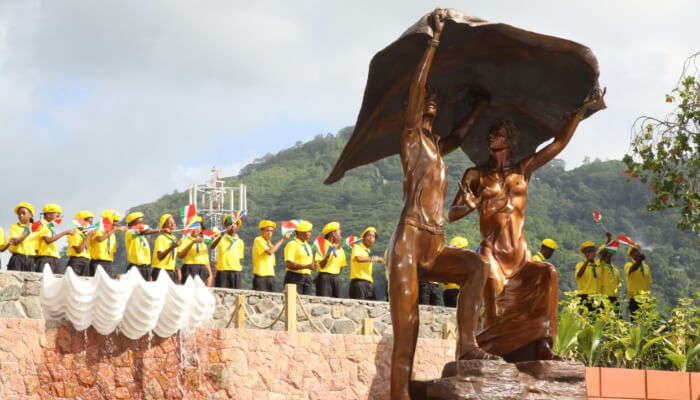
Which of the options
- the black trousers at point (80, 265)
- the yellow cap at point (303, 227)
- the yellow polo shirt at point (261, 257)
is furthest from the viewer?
the yellow polo shirt at point (261, 257)

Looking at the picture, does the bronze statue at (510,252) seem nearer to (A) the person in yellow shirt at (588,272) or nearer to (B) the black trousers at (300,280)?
(A) the person in yellow shirt at (588,272)

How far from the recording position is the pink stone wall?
7.24 metres

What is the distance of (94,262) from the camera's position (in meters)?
12.4

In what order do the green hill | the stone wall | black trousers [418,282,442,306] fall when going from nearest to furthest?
the stone wall → black trousers [418,282,442,306] → the green hill

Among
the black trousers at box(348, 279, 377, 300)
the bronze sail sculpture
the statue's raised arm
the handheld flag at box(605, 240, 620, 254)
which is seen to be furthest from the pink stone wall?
the black trousers at box(348, 279, 377, 300)

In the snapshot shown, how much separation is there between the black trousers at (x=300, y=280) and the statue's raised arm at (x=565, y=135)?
7.42m

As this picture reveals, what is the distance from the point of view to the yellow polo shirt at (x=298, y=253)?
13469mm

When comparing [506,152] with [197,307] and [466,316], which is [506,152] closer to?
[466,316]

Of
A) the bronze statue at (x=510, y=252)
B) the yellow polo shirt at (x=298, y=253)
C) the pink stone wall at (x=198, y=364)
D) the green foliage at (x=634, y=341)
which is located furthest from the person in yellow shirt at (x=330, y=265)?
the bronze statue at (x=510, y=252)

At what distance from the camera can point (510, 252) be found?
6355 millimetres

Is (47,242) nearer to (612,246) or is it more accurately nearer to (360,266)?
(360,266)

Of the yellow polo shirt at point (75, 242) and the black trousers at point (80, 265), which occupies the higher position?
the yellow polo shirt at point (75, 242)

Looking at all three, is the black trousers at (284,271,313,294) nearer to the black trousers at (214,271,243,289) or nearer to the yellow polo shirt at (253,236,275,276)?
the yellow polo shirt at (253,236,275,276)

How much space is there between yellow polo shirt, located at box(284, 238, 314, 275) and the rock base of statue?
7.62 meters
